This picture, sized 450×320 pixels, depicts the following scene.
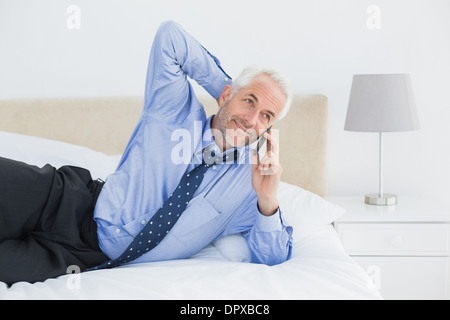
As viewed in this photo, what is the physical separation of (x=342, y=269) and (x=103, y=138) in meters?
1.40

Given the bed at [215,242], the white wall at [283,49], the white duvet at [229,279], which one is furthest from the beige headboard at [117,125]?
the white duvet at [229,279]

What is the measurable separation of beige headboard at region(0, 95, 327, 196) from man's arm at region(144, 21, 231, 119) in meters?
0.78

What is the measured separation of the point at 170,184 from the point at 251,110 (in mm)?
354

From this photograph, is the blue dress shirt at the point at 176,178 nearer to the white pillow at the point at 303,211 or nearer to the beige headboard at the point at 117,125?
the white pillow at the point at 303,211

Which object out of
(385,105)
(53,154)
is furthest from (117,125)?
(385,105)

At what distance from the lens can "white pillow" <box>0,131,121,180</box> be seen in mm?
1958

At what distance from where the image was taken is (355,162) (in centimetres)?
245

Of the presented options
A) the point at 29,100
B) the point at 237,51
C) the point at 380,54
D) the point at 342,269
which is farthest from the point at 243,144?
the point at 29,100

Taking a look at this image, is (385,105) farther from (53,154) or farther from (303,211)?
(53,154)

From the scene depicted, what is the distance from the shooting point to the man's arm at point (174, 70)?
1.46 meters

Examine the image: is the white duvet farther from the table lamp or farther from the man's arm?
the table lamp

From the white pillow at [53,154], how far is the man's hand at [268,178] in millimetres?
742

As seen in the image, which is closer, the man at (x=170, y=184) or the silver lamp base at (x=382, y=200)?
the man at (x=170, y=184)
